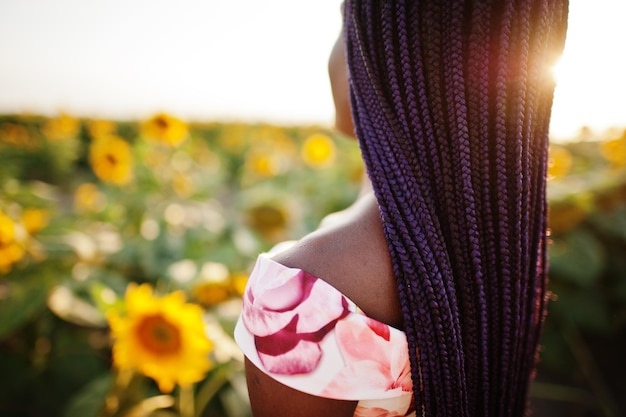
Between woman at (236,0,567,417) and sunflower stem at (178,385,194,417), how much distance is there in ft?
3.40

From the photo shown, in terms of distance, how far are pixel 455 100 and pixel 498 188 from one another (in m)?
0.22

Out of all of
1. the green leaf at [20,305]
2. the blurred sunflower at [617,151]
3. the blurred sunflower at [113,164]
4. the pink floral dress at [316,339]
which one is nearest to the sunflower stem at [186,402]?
the green leaf at [20,305]

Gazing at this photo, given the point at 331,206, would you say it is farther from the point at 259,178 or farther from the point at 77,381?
the point at 77,381

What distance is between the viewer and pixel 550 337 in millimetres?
2814

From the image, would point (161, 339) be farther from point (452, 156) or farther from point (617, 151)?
point (617, 151)

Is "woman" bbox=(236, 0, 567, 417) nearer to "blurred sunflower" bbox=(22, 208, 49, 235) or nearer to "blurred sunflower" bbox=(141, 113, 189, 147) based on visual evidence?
"blurred sunflower" bbox=(22, 208, 49, 235)

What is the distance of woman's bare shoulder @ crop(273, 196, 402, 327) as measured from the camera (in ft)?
2.76

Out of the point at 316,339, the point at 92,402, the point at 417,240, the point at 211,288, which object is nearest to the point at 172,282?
the point at 211,288

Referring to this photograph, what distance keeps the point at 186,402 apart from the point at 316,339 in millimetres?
1329

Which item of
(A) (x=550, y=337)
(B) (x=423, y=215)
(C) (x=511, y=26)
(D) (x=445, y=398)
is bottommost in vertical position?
(A) (x=550, y=337)

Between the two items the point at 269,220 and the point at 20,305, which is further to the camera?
the point at 269,220

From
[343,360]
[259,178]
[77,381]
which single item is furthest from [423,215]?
[259,178]

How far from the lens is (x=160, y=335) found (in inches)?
66.9

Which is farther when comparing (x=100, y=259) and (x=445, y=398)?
(x=100, y=259)
